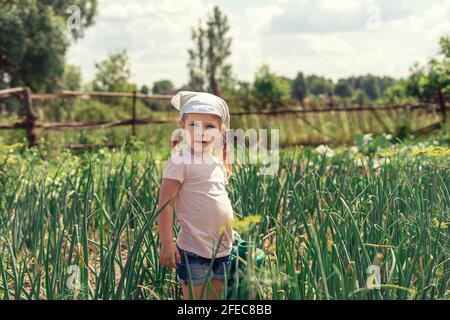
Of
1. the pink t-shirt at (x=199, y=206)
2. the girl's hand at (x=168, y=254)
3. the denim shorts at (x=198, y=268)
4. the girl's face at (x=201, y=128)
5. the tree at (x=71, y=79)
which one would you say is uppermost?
the tree at (x=71, y=79)

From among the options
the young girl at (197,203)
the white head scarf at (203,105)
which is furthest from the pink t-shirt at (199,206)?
the white head scarf at (203,105)

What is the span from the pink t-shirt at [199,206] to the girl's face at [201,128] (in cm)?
5

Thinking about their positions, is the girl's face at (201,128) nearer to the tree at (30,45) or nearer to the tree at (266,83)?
the tree at (30,45)

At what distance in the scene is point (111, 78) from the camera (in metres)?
29.4

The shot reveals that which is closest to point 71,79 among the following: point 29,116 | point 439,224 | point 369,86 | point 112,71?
point 112,71

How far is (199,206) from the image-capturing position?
1.77m

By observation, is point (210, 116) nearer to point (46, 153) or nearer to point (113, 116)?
point (46, 153)

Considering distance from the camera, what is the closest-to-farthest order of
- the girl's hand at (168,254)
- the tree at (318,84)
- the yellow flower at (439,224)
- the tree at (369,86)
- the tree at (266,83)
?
1. the girl's hand at (168,254)
2. the yellow flower at (439,224)
3. the tree at (266,83)
4. the tree at (318,84)
5. the tree at (369,86)

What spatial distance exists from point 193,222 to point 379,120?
1091cm

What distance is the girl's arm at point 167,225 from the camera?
5.64 feet

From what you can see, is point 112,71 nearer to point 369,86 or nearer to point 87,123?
point 87,123

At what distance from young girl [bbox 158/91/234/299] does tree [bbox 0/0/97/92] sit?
19.8 meters

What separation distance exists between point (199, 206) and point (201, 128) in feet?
0.69

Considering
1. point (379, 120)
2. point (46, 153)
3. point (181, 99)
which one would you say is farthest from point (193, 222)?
point (379, 120)
